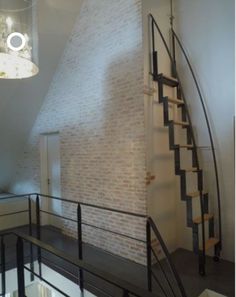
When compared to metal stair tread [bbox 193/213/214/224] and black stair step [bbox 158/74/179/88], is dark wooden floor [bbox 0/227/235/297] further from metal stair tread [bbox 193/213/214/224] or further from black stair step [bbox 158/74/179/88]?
black stair step [bbox 158/74/179/88]

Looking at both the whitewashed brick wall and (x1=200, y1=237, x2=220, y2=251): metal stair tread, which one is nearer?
(x1=200, y1=237, x2=220, y2=251): metal stair tread

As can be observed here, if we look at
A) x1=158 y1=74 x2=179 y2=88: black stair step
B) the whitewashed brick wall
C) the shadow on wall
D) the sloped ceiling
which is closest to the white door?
the whitewashed brick wall

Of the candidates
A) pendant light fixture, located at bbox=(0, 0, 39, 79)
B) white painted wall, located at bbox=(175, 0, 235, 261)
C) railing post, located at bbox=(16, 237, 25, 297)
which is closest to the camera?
railing post, located at bbox=(16, 237, 25, 297)

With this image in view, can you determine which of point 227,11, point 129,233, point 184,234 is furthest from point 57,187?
point 227,11

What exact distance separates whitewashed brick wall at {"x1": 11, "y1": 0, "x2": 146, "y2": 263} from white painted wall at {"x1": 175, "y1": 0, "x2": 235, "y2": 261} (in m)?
0.98

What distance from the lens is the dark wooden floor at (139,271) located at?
2994mm

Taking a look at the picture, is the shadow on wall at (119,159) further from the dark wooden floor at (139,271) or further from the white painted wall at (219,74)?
the white painted wall at (219,74)

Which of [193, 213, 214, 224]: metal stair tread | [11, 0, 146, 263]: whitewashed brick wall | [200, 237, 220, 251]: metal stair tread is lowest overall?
[200, 237, 220, 251]: metal stair tread

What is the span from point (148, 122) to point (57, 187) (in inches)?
110

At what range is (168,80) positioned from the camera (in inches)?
150

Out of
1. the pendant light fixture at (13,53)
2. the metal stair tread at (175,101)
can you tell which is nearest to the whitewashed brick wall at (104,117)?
the metal stair tread at (175,101)

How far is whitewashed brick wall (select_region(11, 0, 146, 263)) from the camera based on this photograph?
365cm

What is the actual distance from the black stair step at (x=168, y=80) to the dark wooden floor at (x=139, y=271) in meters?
2.56

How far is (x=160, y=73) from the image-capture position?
377 cm
